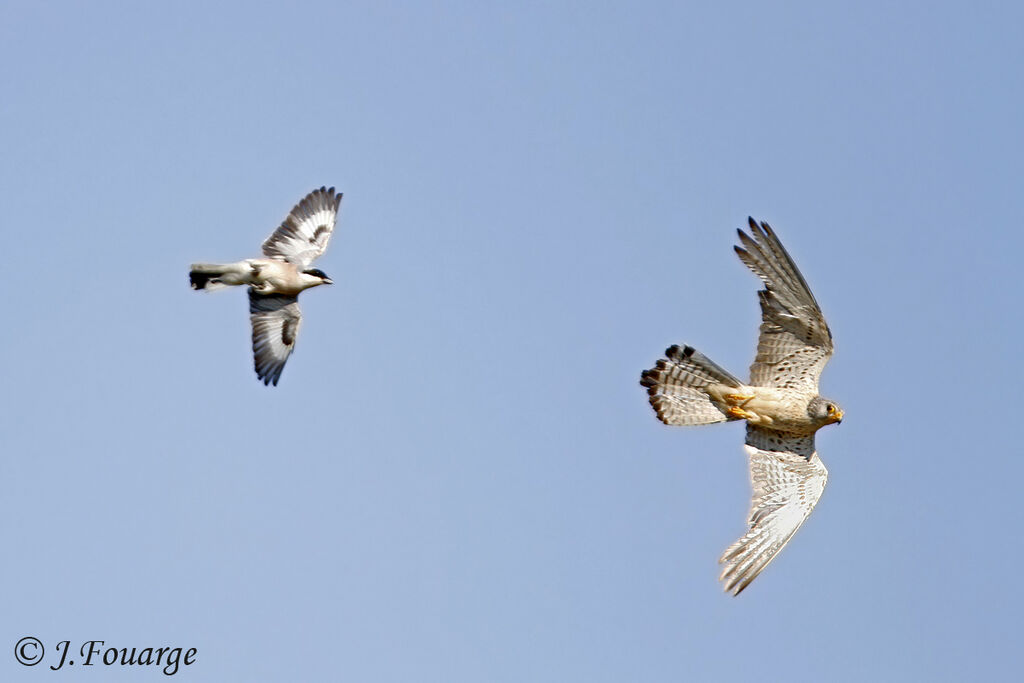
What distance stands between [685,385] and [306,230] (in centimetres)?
620

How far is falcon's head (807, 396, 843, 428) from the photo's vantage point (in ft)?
43.7

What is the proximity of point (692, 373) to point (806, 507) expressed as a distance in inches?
62.8

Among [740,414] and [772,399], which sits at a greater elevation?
[772,399]

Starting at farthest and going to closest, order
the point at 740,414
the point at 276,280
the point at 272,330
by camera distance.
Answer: the point at 272,330 < the point at 276,280 < the point at 740,414

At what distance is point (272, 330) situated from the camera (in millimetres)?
17016

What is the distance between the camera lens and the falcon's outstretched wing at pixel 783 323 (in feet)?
42.1

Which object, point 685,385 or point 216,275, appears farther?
point 216,275

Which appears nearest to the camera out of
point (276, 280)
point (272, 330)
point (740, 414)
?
point (740, 414)

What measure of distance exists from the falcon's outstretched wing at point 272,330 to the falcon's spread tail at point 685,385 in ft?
16.7

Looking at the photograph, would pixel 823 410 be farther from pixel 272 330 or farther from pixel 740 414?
pixel 272 330

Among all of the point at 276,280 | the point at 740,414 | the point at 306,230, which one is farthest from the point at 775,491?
the point at 306,230

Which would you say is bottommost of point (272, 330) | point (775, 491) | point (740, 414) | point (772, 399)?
point (775, 491)

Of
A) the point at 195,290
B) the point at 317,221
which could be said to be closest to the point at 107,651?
the point at 195,290

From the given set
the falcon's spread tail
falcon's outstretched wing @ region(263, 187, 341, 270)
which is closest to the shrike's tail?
falcon's outstretched wing @ region(263, 187, 341, 270)
